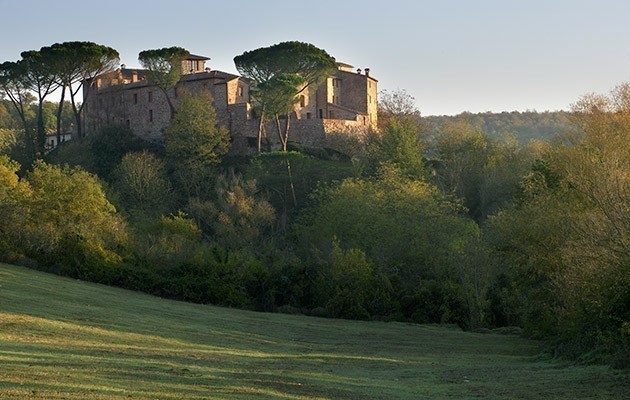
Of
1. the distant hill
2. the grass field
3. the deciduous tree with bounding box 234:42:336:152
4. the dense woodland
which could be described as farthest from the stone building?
the distant hill

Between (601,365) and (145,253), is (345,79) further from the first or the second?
(601,365)

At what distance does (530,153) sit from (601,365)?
5401 cm

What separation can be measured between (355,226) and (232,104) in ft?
102

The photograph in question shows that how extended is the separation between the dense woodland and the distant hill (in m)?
62.0

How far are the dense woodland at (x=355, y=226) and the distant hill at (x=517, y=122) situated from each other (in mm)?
61970

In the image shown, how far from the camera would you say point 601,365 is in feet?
69.2

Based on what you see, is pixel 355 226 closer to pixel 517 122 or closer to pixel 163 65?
pixel 163 65

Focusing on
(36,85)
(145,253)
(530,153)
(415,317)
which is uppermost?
(36,85)

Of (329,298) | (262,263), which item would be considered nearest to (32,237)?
(262,263)

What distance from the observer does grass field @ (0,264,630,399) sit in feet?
53.8

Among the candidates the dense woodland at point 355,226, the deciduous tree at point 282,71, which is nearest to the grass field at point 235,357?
the dense woodland at point 355,226

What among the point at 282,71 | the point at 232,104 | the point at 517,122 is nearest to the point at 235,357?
the point at 282,71

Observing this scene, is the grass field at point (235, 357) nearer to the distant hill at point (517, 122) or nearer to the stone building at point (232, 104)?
the stone building at point (232, 104)

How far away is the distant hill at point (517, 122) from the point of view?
13812 centimetres
